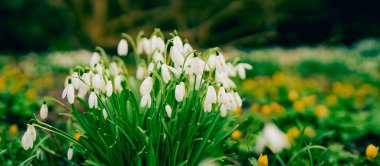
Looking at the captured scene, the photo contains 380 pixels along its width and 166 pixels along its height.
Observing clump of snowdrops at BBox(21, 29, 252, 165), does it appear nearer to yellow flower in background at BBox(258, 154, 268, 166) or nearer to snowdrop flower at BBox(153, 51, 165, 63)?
snowdrop flower at BBox(153, 51, 165, 63)

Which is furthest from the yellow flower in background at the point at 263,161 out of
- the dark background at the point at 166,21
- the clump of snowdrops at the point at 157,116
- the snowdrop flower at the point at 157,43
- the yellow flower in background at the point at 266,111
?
the dark background at the point at 166,21

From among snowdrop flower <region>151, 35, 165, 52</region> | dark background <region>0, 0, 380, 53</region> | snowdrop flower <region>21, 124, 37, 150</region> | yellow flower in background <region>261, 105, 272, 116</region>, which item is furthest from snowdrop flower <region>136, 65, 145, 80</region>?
dark background <region>0, 0, 380, 53</region>

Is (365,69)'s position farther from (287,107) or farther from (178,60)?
(178,60)

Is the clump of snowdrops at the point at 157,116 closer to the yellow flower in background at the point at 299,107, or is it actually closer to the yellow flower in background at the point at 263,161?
the yellow flower in background at the point at 263,161

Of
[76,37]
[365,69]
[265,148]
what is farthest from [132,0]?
[265,148]

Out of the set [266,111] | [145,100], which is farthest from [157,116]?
[266,111]

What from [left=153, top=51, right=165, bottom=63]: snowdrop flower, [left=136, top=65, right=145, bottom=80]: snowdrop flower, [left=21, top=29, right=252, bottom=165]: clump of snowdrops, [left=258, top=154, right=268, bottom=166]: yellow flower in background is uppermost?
[left=153, top=51, right=165, bottom=63]: snowdrop flower

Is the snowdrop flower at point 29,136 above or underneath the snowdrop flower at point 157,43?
underneath

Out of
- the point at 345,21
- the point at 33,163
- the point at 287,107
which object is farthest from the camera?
the point at 345,21
